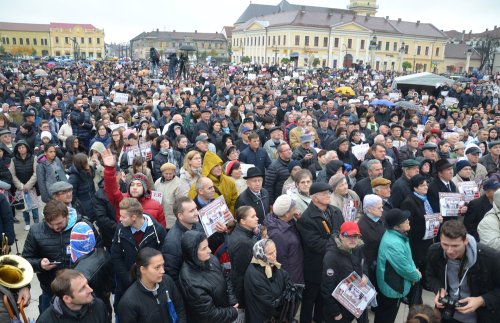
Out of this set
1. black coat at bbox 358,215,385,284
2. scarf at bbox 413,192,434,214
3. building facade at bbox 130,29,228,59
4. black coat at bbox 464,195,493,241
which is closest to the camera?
black coat at bbox 358,215,385,284

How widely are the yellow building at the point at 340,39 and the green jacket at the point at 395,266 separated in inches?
3030

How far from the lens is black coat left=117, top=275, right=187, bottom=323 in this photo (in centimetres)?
307

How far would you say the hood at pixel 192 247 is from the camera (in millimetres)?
3336

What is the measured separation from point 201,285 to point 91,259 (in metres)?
1.11

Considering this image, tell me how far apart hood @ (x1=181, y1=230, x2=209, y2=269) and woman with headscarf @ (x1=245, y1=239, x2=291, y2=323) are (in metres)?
0.49

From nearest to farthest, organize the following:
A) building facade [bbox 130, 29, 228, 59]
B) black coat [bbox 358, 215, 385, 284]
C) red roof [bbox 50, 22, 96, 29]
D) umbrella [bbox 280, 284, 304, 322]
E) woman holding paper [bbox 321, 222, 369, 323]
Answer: umbrella [bbox 280, 284, 304, 322] → woman holding paper [bbox 321, 222, 369, 323] → black coat [bbox 358, 215, 385, 284] → building facade [bbox 130, 29, 228, 59] → red roof [bbox 50, 22, 96, 29]

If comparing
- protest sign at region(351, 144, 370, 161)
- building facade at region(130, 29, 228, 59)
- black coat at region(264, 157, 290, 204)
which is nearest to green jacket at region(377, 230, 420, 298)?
black coat at region(264, 157, 290, 204)

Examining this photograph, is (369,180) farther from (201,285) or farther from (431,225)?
(201,285)

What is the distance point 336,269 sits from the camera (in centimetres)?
379

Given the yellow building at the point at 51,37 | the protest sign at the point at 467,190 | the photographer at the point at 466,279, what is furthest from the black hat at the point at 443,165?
the yellow building at the point at 51,37

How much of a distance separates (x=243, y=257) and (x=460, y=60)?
10331 centimetres

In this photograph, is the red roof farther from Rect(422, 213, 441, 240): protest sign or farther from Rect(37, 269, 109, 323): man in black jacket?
Rect(37, 269, 109, 323): man in black jacket

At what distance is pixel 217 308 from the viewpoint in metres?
3.42

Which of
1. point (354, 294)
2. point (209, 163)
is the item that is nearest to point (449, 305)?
point (354, 294)
